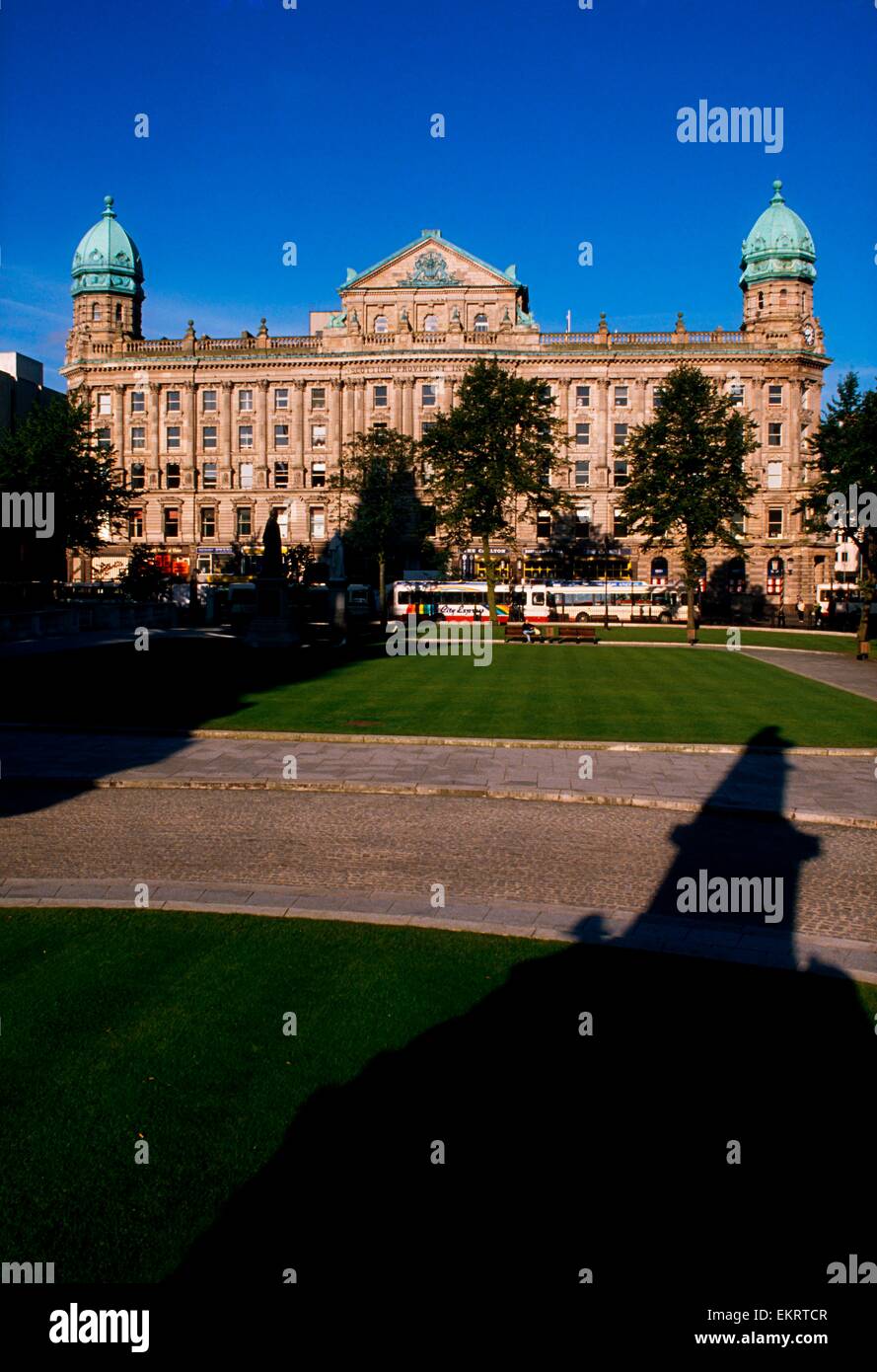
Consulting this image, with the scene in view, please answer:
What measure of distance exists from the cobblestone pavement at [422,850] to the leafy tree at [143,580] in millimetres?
56966

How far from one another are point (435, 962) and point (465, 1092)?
236 cm

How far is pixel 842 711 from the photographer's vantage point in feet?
83.7

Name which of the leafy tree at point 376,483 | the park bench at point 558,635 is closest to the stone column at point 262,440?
the leafy tree at point 376,483

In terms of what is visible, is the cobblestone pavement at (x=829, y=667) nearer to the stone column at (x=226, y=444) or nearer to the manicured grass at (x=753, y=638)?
the manicured grass at (x=753, y=638)

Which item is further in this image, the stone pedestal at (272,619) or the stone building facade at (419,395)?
the stone building facade at (419,395)

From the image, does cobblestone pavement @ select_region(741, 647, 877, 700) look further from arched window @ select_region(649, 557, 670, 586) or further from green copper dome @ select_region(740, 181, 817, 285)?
green copper dome @ select_region(740, 181, 817, 285)

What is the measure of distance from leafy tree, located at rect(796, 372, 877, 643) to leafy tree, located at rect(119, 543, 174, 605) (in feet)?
142

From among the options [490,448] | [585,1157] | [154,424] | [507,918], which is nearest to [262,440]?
[154,424]

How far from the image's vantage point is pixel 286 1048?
7410 mm

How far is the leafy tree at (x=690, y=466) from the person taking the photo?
65438mm

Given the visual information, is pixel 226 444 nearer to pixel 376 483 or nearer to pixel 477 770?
pixel 376 483

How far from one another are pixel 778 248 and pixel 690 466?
41.9m
